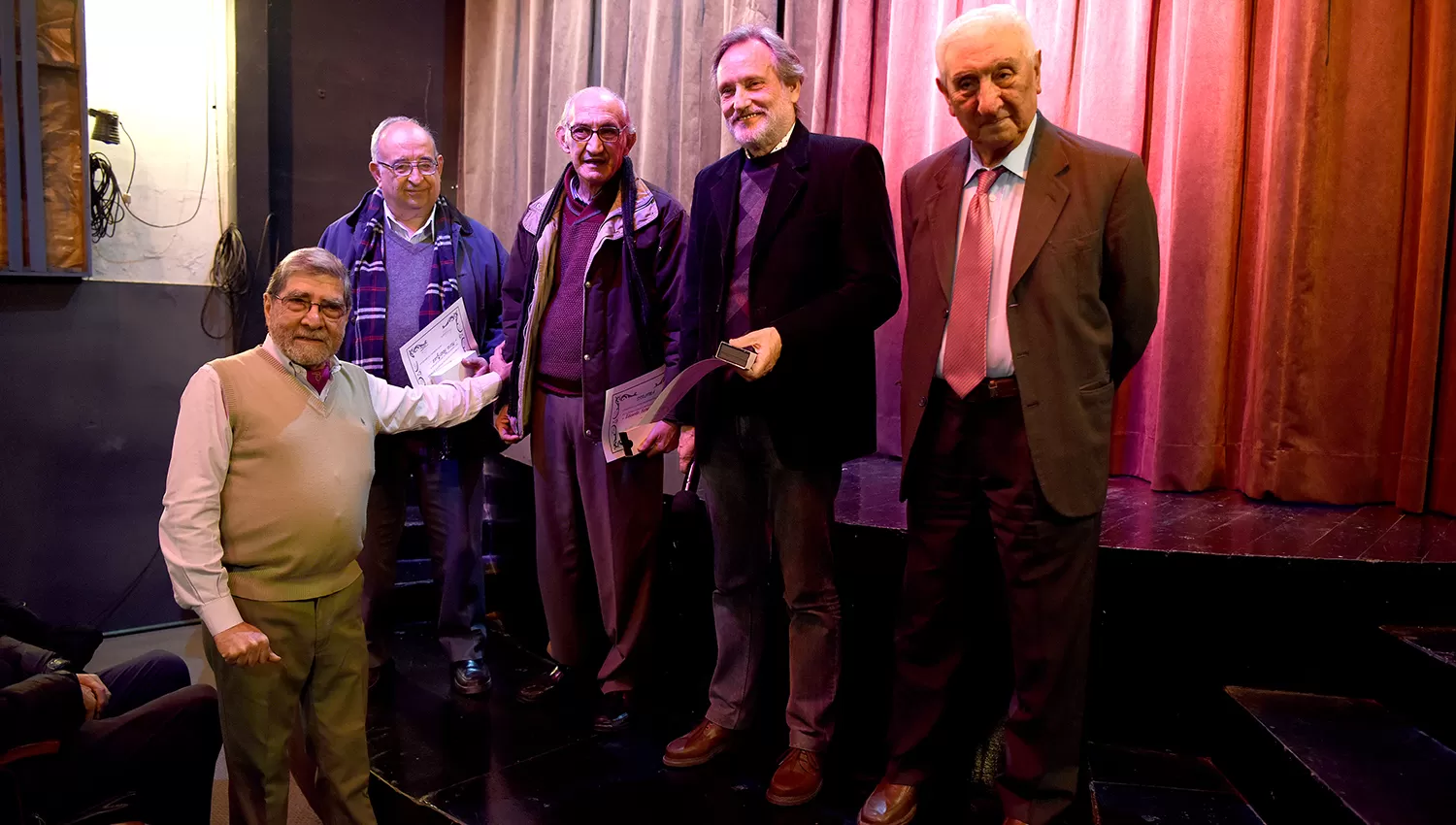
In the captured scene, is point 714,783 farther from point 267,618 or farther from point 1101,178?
point 1101,178

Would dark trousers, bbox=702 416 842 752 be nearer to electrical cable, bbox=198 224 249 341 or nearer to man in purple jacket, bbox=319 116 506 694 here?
man in purple jacket, bbox=319 116 506 694

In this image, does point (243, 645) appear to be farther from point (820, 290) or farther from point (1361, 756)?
point (1361, 756)

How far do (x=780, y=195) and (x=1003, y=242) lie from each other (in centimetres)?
49

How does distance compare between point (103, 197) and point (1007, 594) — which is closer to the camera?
point (1007, 594)

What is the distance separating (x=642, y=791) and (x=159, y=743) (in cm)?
101

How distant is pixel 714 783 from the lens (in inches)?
93.3

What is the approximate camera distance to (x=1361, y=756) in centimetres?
190

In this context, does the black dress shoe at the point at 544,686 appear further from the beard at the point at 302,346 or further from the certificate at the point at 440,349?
the beard at the point at 302,346

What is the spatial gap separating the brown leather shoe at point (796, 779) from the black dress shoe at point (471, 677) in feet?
3.51

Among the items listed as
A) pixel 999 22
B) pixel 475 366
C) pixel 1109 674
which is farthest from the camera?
pixel 475 366

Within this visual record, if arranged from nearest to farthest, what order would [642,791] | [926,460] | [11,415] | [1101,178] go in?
[1101,178], [926,460], [642,791], [11,415]

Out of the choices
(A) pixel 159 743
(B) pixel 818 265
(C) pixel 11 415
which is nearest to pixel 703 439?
(B) pixel 818 265

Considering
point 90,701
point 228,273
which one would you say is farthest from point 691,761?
point 228,273

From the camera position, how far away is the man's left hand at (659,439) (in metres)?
2.55
